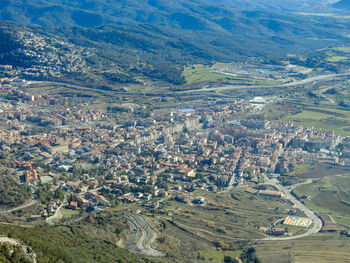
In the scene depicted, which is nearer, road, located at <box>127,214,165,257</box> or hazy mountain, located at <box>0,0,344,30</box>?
road, located at <box>127,214,165,257</box>

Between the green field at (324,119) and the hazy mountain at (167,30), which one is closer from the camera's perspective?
the green field at (324,119)

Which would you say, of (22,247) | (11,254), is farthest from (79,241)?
(11,254)

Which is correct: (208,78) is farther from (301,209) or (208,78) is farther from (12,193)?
(12,193)

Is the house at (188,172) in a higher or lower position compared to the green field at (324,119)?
lower

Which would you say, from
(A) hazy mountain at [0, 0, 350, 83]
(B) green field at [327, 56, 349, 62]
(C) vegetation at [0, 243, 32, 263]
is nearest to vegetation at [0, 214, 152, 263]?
(C) vegetation at [0, 243, 32, 263]

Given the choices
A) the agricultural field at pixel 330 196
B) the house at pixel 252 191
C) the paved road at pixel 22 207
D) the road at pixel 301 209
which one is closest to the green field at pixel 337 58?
the agricultural field at pixel 330 196

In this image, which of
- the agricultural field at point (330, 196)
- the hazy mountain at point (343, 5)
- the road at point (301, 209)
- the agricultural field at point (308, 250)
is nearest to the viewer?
the agricultural field at point (308, 250)

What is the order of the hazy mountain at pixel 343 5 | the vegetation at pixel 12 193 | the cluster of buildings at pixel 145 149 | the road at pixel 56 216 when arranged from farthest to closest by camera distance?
the hazy mountain at pixel 343 5, the cluster of buildings at pixel 145 149, the vegetation at pixel 12 193, the road at pixel 56 216

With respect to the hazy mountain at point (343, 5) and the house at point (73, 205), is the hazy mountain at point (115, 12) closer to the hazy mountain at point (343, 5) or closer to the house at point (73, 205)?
the hazy mountain at point (343, 5)

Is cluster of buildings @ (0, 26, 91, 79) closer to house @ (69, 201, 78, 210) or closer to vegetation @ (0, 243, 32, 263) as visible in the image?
house @ (69, 201, 78, 210)
